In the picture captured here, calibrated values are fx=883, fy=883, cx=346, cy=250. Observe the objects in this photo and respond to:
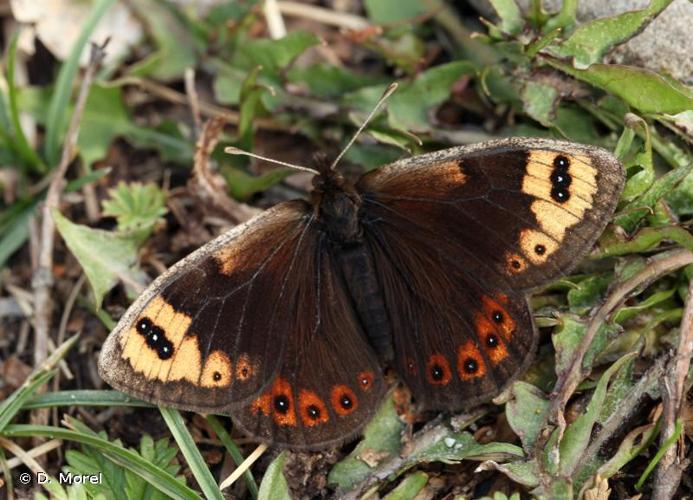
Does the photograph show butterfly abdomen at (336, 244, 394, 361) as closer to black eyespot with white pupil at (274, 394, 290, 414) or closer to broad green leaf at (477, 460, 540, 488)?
black eyespot with white pupil at (274, 394, 290, 414)

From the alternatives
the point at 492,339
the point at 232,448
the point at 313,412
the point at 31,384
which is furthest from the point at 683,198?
the point at 31,384

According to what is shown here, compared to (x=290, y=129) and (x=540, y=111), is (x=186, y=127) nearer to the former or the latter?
(x=290, y=129)

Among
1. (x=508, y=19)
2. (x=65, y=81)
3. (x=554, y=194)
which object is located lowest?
(x=554, y=194)

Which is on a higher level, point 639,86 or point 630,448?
point 639,86

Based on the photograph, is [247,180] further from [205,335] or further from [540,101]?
[540,101]

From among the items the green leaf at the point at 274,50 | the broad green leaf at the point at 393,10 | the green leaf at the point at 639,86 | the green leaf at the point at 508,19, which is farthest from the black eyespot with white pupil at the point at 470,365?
the broad green leaf at the point at 393,10

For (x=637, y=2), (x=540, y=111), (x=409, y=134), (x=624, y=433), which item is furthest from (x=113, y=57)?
(x=624, y=433)

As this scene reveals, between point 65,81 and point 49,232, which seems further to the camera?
point 65,81
